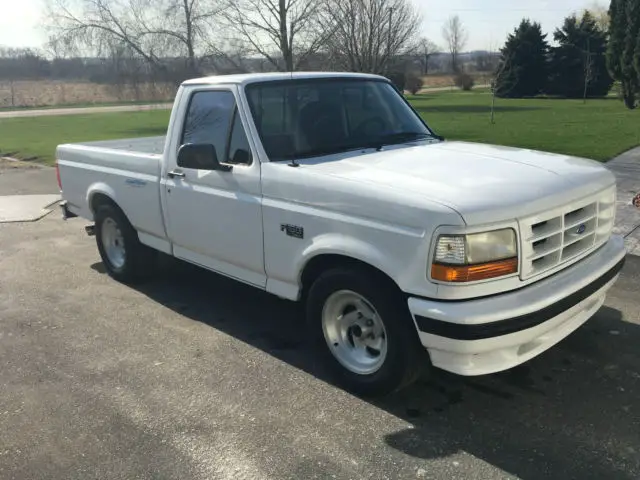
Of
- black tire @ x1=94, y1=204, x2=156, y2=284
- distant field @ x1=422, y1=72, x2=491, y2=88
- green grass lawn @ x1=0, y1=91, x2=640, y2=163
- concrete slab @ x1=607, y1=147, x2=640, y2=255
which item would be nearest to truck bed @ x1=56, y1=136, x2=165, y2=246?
black tire @ x1=94, y1=204, x2=156, y2=284

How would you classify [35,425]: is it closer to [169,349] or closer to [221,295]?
[169,349]

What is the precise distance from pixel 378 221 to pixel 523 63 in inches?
1983

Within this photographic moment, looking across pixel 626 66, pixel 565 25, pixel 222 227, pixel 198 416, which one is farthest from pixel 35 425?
pixel 565 25

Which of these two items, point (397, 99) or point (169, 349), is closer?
point (169, 349)

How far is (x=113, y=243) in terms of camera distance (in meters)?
6.39

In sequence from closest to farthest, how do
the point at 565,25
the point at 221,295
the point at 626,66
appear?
the point at 221,295, the point at 626,66, the point at 565,25

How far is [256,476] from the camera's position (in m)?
3.13

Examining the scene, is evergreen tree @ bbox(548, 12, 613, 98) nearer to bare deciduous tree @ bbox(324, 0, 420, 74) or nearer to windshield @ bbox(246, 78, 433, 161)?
bare deciduous tree @ bbox(324, 0, 420, 74)

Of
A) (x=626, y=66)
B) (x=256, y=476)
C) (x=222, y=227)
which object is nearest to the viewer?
(x=256, y=476)

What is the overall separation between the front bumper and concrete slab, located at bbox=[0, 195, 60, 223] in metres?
7.89

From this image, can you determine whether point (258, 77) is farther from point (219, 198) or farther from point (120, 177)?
point (120, 177)

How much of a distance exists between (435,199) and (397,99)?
7.05 feet

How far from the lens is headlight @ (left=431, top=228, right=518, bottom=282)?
3.14 m

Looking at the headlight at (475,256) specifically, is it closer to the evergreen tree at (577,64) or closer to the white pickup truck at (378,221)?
the white pickup truck at (378,221)
